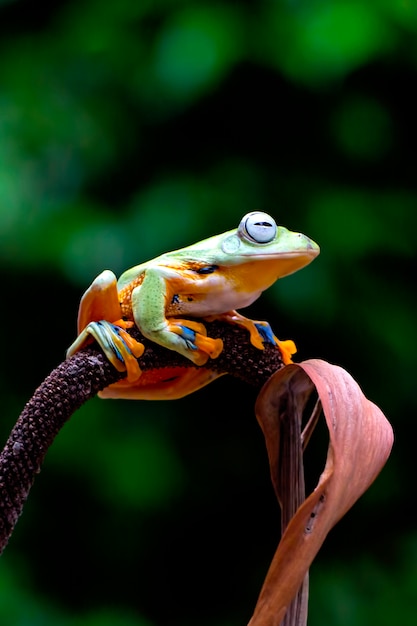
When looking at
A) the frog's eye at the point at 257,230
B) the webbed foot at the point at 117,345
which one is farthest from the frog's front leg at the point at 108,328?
the frog's eye at the point at 257,230

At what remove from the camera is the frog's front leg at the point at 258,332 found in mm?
752

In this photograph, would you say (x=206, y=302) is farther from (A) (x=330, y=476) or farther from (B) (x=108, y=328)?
(A) (x=330, y=476)

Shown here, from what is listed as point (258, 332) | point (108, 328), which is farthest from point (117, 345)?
point (258, 332)

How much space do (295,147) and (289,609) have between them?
986 millimetres

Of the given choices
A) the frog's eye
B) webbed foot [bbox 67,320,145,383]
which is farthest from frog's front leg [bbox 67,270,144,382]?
the frog's eye

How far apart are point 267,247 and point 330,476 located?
0.20 m

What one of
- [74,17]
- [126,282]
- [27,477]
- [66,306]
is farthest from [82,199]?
[27,477]

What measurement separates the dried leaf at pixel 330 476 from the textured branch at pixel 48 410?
4.1 inches

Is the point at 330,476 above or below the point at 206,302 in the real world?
below

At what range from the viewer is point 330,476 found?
24.7 inches

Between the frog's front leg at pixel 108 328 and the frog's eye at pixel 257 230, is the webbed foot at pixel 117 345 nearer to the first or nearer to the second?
the frog's front leg at pixel 108 328

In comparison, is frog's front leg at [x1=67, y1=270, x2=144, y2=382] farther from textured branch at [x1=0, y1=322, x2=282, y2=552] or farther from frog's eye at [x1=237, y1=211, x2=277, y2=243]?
frog's eye at [x1=237, y1=211, x2=277, y2=243]

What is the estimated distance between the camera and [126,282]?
2.61 feet

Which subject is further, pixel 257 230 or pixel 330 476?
pixel 257 230
